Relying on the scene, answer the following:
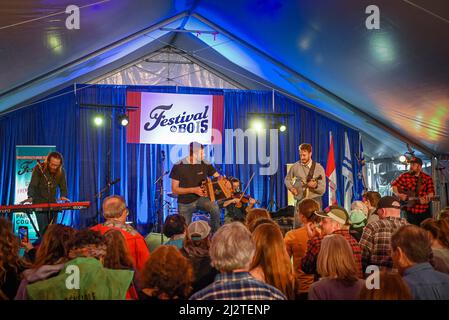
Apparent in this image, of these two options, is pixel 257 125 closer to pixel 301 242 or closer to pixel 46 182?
pixel 46 182

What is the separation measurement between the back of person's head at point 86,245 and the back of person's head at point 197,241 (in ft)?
2.31

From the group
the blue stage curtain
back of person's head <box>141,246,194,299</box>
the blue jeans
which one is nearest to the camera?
back of person's head <box>141,246,194,299</box>

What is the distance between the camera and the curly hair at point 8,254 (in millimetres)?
3031

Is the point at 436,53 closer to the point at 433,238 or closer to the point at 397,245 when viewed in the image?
the point at 433,238

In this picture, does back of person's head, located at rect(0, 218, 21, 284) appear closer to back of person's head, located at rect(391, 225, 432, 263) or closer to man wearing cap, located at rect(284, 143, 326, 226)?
back of person's head, located at rect(391, 225, 432, 263)

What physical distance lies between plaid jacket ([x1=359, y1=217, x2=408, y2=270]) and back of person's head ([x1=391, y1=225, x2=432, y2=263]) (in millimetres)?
1283

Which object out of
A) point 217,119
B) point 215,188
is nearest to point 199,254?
point 215,188

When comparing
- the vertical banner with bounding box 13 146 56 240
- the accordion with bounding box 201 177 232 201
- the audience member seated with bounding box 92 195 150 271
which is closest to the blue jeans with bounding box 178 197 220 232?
the accordion with bounding box 201 177 232 201

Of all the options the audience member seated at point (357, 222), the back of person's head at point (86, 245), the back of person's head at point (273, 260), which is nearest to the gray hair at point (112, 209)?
the back of person's head at point (86, 245)

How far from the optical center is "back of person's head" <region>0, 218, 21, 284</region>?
304 cm

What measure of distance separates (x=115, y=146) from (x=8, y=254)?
9.42m

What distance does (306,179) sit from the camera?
7.34m

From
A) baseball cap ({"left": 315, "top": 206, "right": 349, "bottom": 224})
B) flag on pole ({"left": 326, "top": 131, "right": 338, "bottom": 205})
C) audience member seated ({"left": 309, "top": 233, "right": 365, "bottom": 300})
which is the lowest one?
audience member seated ({"left": 309, "top": 233, "right": 365, "bottom": 300})

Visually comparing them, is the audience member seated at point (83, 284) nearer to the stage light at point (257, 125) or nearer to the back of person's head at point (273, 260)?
the back of person's head at point (273, 260)
